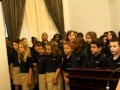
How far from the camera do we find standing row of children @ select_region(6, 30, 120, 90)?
4398 mm

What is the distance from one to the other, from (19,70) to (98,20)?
461 cm

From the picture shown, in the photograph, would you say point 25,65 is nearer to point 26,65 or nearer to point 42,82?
point 26,65

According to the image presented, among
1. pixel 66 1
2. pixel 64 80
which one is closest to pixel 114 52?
pixel 64 80

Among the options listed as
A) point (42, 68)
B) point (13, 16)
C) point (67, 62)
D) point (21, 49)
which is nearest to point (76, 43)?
point (67, 62)

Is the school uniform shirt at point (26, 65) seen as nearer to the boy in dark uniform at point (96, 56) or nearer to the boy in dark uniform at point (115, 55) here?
the boy in dark uniform at point (96, 56)

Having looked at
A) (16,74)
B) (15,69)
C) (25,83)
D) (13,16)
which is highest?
(13,16)

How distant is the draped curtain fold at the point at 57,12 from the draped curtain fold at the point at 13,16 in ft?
3.48

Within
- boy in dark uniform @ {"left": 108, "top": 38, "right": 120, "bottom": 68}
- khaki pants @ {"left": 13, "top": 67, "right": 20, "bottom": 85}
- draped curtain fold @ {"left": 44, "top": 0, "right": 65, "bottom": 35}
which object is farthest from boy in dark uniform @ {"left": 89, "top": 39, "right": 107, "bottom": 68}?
draped curtain fold @ {"left": 44, "top": 0, "right": 65, "bottom": 35}

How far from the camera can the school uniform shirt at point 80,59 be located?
15.3 feet

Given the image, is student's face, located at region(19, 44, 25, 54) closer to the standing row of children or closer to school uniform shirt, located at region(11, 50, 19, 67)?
the standing row of children

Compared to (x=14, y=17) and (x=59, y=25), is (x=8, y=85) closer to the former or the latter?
(x=14, y=17)

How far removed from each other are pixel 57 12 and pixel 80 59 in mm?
5134

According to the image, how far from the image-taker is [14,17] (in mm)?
8836

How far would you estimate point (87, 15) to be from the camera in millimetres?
9883
